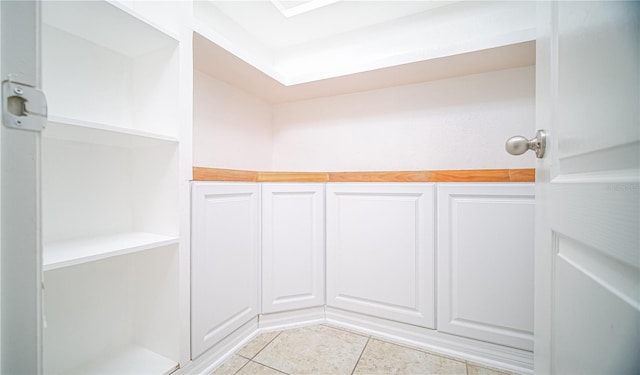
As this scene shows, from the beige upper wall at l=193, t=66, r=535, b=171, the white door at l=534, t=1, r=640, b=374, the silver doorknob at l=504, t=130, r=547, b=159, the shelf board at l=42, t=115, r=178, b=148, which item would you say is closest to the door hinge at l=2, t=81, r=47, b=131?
the shelf board at l=42, t=115, r=178, b=148

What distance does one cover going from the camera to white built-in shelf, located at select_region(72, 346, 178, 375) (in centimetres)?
103

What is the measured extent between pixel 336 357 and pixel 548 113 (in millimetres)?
1277

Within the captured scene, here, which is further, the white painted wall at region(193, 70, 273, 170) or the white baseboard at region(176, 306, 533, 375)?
the white painted wall at region(193, 70, 273, 170)

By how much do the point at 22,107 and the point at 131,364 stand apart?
116 centimetres

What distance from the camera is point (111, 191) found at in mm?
1139

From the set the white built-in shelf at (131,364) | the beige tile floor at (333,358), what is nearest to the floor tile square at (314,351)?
the beige tile floor at (333,358)

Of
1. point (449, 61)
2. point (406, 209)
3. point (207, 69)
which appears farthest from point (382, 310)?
point (207, 69)

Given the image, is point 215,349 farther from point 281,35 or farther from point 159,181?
point 281,35

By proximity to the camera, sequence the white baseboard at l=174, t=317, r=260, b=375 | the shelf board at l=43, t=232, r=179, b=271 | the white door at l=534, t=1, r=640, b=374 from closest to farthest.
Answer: the white door at l=534, t=1, r=640, b=374, the shelf board at l=43, t=232, r=179, b=271, the white baseboard at l=174, t=317, r=260, b=375

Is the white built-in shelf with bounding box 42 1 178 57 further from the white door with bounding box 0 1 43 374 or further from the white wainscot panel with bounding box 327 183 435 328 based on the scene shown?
the white wainscot panel with bounding box 327 183 435 328

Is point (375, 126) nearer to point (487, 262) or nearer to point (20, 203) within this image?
point (487, 262)

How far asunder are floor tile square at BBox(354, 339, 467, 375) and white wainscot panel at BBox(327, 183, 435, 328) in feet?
0.47

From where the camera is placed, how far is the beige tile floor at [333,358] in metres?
1.18

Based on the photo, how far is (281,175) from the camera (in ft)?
4.85
